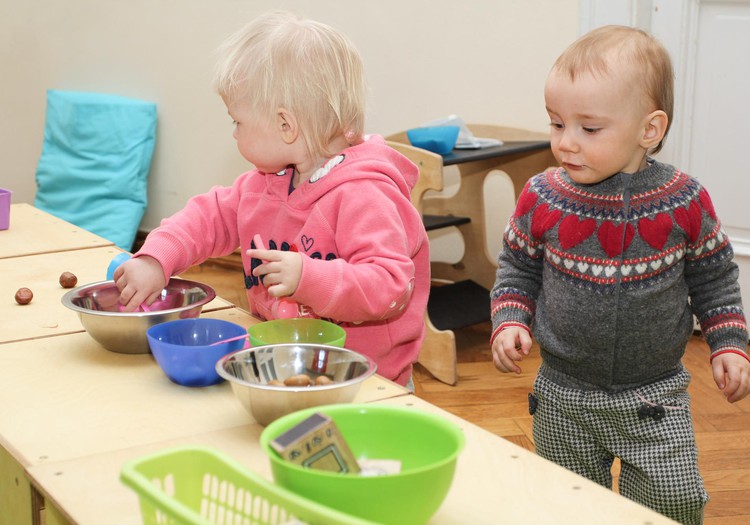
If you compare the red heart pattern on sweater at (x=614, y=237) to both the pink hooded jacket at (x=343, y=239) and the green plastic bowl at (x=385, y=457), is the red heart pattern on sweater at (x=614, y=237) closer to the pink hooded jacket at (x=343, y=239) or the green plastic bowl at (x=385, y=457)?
the pink hooded jacket at (x=343, y=239)

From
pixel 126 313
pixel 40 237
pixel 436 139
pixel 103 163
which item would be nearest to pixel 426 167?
pixel 436 139

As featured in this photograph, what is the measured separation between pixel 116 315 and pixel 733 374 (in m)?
0.75

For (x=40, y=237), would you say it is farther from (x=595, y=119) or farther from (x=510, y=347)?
(x=595, y=119)

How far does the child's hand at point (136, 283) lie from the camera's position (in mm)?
1266

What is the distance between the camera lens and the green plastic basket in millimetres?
651

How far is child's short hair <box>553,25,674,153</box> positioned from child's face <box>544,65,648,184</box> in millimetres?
12

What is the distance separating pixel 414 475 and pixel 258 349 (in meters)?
0.35

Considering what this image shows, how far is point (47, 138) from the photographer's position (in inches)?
150

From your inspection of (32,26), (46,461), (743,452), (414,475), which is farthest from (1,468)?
(32,26)

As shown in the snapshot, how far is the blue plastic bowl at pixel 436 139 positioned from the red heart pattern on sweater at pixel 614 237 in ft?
3.99

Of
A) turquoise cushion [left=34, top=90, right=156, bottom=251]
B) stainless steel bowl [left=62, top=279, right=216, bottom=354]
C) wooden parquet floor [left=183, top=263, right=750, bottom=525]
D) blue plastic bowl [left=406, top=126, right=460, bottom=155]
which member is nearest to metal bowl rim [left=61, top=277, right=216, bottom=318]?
stainless steel bowl [left=62, top=279, right=216, bottom=354]

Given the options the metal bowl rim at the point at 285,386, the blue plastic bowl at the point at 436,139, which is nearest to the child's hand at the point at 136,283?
the metal bowl rim at the point at 285,386

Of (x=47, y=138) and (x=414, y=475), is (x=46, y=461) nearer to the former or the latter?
(x=414, y=475)

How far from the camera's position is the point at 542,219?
1.27 m
